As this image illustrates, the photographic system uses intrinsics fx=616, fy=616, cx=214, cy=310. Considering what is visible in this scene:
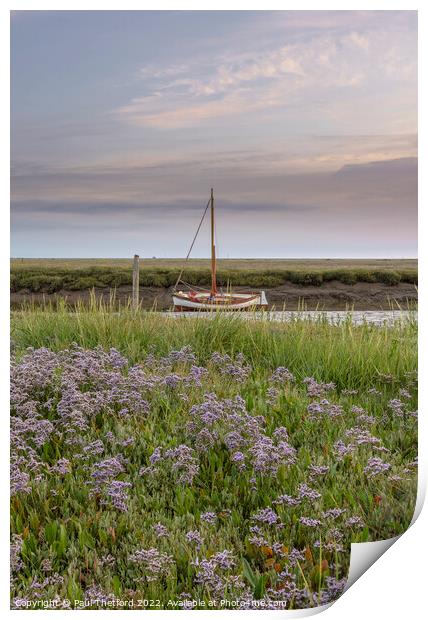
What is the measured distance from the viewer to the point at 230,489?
275 centimetres

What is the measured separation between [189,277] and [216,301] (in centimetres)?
74

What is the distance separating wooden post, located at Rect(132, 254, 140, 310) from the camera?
382 cm

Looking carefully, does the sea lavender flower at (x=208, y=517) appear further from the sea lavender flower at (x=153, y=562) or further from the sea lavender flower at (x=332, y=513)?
the sea lavender flower at (x=332, y=513)

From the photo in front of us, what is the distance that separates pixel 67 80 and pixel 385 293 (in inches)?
88.2

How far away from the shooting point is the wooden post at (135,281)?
382 centimetres

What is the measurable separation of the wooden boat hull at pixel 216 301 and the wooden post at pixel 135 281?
29 centimetres

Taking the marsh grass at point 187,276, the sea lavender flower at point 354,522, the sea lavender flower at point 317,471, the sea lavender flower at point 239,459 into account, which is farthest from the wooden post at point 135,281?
the sea lavender flower at point 354,522

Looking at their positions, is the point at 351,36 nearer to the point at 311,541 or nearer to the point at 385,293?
the point at 385,293

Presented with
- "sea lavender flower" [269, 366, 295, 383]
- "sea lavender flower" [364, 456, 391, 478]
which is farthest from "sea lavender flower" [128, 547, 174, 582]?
"sea lavender flower" [269, 366, 295, 383]

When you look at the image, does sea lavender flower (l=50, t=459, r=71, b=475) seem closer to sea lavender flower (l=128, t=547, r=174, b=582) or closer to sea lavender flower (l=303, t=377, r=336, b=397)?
sea lavender flower (l=128, t=547, r=174, b=582)

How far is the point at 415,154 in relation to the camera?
127 inches

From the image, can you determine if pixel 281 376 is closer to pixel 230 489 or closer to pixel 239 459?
pixel 239 459

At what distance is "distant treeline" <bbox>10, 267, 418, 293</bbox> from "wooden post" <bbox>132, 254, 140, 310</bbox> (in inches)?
1.8
